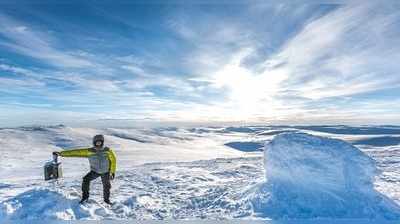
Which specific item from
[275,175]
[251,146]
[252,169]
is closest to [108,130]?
[251,146]

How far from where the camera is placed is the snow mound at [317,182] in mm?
9031

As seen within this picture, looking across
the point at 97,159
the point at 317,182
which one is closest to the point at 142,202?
the point at 97,159

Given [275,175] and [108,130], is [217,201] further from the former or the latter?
[108,130]

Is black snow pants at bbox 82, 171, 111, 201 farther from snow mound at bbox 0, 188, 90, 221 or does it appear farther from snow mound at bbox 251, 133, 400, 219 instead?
snow mound at bbox 251, 133, 400, 219

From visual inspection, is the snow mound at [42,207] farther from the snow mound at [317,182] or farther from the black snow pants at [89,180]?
the snow mound at [317,182]

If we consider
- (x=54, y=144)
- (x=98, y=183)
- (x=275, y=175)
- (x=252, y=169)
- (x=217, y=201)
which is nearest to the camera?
(x=217, y=201)

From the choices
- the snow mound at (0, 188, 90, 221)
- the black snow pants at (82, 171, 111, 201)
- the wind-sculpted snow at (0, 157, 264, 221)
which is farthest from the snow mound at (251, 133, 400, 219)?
the snow mound at (0, 188, 90, 221)

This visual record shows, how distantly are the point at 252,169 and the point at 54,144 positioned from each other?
2477 cm

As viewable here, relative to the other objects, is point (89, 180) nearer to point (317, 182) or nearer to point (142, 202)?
point (142, 202)

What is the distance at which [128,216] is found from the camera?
8695 millimetres

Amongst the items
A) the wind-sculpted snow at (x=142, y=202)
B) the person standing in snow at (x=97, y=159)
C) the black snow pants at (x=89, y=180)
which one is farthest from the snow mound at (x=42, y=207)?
the person standing in snow at (x=97, y=159)

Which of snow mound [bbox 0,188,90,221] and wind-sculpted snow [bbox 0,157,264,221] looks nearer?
snow mound [bbox 0,188,90,221]

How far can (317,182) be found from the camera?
10352mm

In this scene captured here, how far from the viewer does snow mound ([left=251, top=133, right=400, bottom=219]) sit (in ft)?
29.6
